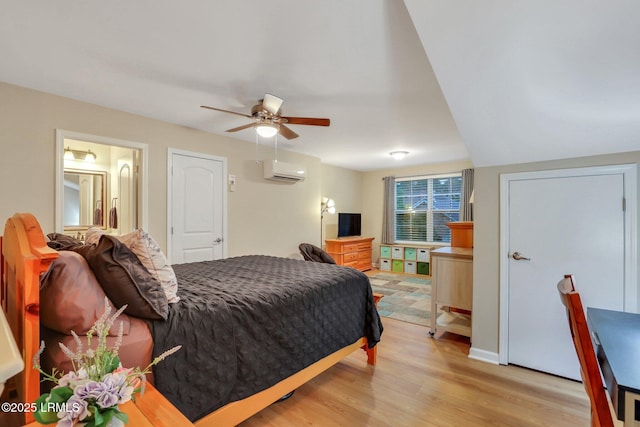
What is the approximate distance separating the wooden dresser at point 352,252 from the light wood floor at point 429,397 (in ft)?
10.7

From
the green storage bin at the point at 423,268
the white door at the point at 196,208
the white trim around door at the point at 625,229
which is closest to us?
the white trim around door at the point at 625,229

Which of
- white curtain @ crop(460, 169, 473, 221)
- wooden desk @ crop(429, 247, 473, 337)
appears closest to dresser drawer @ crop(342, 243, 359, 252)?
white curtain @ crop(460, 169, 473, 221)

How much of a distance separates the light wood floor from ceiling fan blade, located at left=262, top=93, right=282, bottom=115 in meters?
2.36

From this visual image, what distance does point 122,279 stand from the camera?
4.16 ft

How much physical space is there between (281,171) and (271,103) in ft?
6.18

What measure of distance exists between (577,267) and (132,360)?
3.04m

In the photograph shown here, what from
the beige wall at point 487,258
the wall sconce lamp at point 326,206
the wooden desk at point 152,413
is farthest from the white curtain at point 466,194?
the wooden desk at point 152,413

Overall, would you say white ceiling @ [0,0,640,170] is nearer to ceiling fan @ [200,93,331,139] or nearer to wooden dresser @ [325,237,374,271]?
ceiling fan @ [200,93,331,139]

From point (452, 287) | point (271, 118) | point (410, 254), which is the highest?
point (271, 118)

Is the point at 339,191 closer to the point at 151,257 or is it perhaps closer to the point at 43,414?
the point at 151,257

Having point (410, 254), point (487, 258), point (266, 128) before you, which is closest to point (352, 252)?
point (410, 254)

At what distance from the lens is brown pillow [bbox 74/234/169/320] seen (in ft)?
4.14

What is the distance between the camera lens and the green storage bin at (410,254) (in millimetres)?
6324

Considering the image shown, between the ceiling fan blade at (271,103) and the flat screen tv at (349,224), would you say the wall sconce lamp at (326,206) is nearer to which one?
the flat screen tv at (349,224)
